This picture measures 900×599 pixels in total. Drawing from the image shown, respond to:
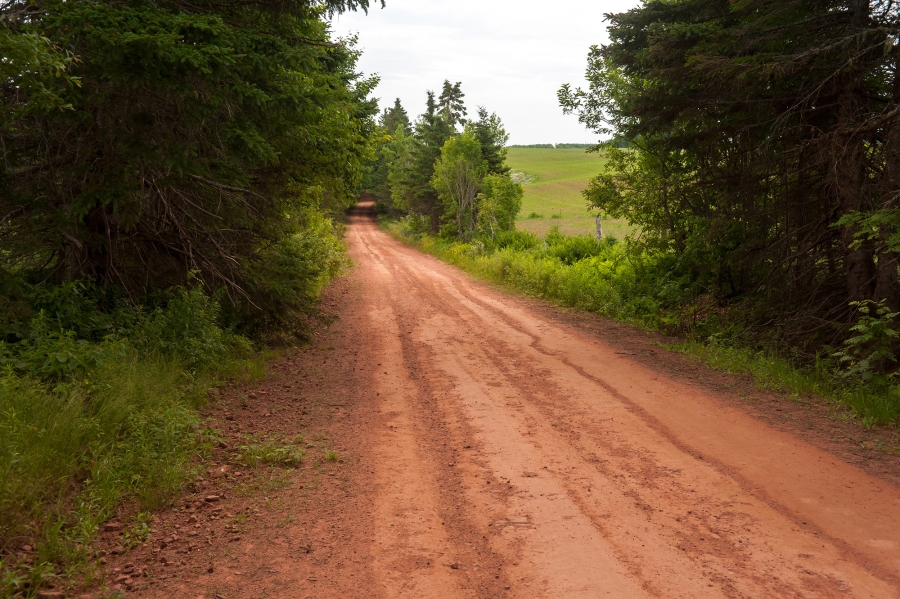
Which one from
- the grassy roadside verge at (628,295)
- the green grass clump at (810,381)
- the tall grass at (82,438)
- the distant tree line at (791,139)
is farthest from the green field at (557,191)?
the tall grass at (82,438)

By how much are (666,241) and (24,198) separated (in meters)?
13.3

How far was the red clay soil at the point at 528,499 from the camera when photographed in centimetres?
404

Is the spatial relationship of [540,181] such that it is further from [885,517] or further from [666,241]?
[885,517]

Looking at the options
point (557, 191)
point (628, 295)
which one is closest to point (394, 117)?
point (557, 191)

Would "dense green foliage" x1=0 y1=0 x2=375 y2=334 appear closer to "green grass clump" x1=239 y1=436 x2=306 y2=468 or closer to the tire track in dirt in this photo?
"green grass clump" x1=239 y1=436 x2=306 y2=468

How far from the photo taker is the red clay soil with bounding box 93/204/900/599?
4.04 metres

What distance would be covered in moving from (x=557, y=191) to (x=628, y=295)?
216 ft

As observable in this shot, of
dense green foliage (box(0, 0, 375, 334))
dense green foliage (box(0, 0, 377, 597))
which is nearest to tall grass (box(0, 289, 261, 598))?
dense green foliage (box(0, 0, 377, 597))

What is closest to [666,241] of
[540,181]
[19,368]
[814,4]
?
[814,4]

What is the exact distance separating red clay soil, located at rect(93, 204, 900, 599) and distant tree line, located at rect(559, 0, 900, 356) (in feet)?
8.54

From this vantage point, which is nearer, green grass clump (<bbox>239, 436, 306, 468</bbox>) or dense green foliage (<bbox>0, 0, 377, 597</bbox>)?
dense green foliage (<bbox>0, 0, 377, 597</bbox>)

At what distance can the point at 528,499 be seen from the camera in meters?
5.19

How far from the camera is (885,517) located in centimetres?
483

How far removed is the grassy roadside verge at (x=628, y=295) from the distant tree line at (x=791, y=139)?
1026mm
